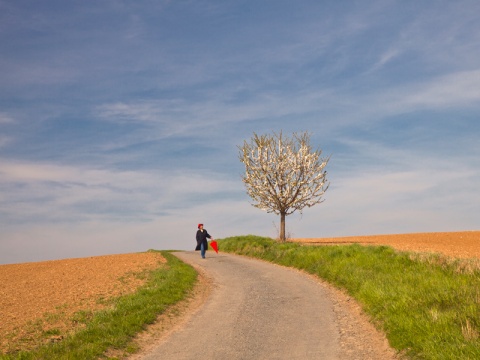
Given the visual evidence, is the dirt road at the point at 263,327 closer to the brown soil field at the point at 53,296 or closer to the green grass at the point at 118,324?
the green grass at the point at 118,324

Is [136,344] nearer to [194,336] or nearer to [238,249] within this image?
[194,336]

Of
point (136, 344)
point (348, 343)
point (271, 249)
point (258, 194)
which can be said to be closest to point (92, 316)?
point (136, 344)

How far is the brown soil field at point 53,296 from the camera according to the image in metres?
14.7

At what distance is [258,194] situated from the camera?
1971 inches

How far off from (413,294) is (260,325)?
16.2 feet

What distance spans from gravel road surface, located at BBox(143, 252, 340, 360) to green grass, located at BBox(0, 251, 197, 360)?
1.25m

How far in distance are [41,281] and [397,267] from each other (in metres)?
20.0

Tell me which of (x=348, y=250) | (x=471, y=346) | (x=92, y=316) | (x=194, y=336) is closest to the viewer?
(x=471, y=346)

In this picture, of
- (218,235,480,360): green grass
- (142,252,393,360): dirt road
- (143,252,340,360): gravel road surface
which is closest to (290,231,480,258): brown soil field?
(218,235,480,360): green grass

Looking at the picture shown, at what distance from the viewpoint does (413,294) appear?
14875 mm

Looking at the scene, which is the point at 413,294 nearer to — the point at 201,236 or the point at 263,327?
the point at 263,327

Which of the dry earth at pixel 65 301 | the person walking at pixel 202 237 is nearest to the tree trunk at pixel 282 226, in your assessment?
the person walking at pixel 202 237

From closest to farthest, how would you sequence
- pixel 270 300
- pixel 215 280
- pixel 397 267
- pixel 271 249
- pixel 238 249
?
pixel 270 300 → pixel 397 267 → pixel 215 280 → pixel 271 249 → pixel 238 249

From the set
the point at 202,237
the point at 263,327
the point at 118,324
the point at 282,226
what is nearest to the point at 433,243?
the point at 282,226
